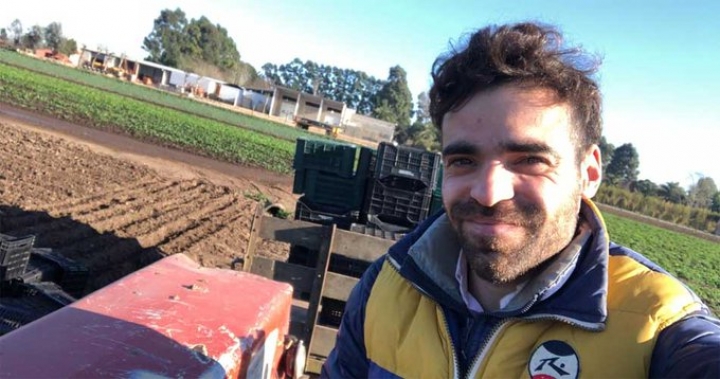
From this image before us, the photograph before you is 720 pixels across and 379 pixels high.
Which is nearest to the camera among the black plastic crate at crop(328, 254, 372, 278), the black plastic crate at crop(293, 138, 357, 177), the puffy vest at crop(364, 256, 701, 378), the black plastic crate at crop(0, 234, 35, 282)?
the puffy vest at crop(364, 256, 701, 378)

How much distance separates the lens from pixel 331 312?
528cm

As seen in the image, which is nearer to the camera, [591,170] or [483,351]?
[483,351]

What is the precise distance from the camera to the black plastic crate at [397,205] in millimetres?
6812

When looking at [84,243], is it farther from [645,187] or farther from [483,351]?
[645,187]

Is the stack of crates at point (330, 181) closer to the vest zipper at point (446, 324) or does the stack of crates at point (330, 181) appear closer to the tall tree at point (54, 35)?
the vest zipper at point (446, 324)

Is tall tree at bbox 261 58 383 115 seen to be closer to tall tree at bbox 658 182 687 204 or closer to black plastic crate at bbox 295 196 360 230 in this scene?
tall tree at bbox 658 182 687 204

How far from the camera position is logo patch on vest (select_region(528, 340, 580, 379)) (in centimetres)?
136

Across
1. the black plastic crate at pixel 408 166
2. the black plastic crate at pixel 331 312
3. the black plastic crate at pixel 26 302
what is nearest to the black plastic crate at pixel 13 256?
the black plastic crate at pixel 26 302

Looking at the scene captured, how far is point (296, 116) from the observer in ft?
255

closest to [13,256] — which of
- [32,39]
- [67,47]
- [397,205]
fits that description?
[397,205]

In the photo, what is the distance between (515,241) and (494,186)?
0.16 metres

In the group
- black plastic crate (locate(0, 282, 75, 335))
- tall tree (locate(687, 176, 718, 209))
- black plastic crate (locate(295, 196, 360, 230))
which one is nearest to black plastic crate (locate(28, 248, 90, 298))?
black plastic crate (locate(0, 282, 75, 335))

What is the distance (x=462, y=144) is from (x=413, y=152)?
5.10 metres

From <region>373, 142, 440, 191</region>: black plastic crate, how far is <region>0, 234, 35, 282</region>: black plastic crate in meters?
Result: 3.99
